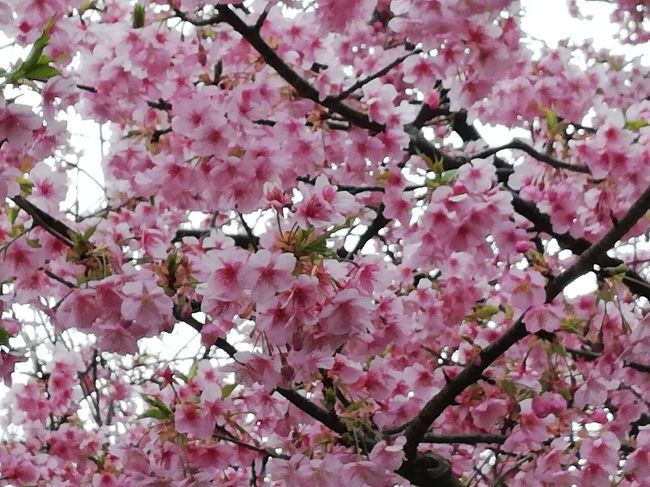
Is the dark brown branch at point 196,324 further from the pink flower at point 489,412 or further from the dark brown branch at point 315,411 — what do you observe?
the pink flower at point 489,412

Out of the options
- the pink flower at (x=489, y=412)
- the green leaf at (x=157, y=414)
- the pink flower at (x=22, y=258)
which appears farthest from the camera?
the pink flower at (x=489, y=412)

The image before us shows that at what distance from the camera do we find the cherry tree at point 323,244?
2277 millimetres

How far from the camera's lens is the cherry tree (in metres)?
2.28

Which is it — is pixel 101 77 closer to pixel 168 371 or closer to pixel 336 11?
pixel 336 11

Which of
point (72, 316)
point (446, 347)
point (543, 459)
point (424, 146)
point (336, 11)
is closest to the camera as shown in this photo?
point (72, 316)

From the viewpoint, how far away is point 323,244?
2.17 metres

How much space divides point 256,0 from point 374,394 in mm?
1618

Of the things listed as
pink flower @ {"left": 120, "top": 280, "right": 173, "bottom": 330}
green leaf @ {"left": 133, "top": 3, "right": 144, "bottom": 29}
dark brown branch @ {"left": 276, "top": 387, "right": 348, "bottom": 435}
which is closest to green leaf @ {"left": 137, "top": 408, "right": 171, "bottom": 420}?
dark brown branch @ {"left": 276, "top": 387, "right": 348, "bottom": 435}

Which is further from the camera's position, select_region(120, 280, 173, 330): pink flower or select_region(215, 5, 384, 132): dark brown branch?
select_region(215, 5, 384, 132): dark brown branch

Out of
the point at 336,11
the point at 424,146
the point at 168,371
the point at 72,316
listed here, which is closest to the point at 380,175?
the point at 424,146

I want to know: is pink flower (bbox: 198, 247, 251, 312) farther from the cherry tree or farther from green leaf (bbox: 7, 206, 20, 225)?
green leaf (bbox: 7, 206, 20, 225)

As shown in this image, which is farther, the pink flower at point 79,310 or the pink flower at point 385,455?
the pink flower at point 385,455

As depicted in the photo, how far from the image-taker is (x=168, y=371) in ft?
9.47

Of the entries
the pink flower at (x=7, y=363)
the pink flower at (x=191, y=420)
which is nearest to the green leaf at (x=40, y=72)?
the pink flower at (x=7, y=363)
